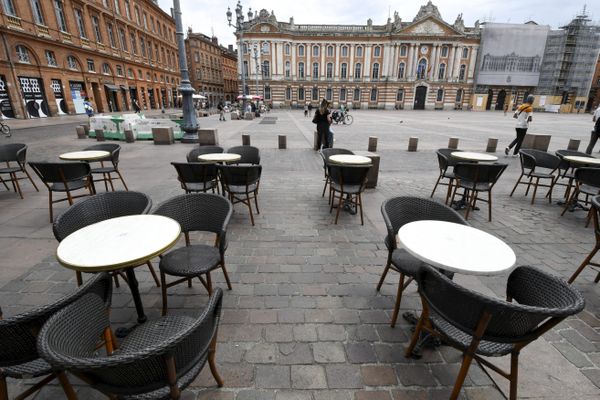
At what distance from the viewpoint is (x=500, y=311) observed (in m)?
1.49

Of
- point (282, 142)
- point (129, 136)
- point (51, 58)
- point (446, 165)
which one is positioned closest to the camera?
point (446, 165)

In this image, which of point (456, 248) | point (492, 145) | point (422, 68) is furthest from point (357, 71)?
point (456, 248)

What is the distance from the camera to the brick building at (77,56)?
20328 millimetres

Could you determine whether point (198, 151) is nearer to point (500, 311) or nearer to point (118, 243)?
point (118, 243)

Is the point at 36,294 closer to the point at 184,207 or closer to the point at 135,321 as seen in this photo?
the point at 135,321

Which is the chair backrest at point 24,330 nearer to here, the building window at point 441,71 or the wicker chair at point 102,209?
the wicker chair at point 102,209

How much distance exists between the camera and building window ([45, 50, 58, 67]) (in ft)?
75.0

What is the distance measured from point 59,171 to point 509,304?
5.41m

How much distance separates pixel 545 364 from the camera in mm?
2174

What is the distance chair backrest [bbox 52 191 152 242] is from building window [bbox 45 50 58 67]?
2864 cm

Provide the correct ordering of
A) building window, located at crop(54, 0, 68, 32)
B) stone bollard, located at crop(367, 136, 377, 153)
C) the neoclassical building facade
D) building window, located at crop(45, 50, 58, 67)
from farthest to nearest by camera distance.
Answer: the neoclassical building facade < building window, located at crop(54, 0, 68, 32) < building window, located at crop(45, 50, 58, 67) < stone bollard, located at crop(367, 136, 377, 153)

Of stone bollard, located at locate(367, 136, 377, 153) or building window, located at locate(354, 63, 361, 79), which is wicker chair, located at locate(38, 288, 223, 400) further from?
building window, located at locate(354, 63, 361, 79)

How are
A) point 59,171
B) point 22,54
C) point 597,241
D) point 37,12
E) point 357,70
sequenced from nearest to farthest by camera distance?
point 597,241 < point 59,171 < point 22,54 < point 37,12 < point 357,70

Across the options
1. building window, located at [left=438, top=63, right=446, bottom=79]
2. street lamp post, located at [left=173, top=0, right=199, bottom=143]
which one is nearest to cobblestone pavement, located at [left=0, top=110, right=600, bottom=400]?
street lamp post, located at [left=173, top=0, right=199, bottom=143]
